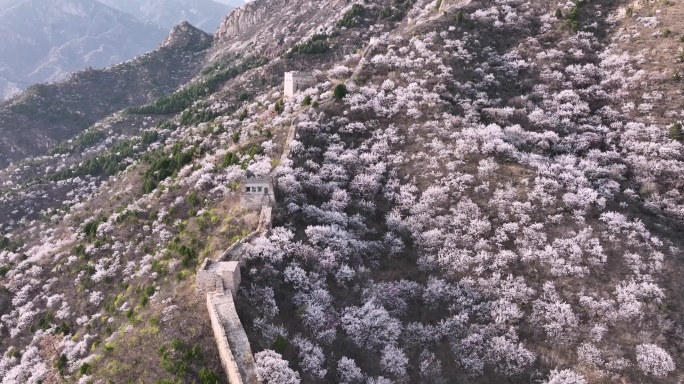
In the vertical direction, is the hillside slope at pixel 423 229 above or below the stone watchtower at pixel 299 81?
below

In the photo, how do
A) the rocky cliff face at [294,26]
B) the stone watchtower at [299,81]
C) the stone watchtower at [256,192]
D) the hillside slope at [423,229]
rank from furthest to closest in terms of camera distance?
the rocky cliff face at [294,26], the stone watchtower at [299,81], the stone watchtower at [256,192], the hillside slope at [423,229]

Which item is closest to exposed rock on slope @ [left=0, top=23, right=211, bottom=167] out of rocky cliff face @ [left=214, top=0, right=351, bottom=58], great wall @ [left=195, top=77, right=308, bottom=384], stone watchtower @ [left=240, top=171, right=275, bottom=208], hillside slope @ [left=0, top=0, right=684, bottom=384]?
rocky cliff face @ [left=214, top=0, right=351, bottom=58]

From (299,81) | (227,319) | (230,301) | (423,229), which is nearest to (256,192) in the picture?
(230,301)

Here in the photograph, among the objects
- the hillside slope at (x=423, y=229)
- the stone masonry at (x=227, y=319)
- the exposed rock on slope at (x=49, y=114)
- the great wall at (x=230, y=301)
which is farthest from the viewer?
the exposed rock on slope at (x=49, y=114)

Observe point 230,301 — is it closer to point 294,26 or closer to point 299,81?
point 299,81

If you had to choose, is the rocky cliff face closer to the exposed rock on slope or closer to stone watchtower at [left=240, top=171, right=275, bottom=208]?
the exposed rock on slope

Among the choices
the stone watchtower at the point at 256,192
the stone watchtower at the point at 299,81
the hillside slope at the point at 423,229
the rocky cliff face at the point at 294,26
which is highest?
the rocky cliff face at the point at 294,26

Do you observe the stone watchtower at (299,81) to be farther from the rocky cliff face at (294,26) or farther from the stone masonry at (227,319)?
the rocky cliff face at (294,26)

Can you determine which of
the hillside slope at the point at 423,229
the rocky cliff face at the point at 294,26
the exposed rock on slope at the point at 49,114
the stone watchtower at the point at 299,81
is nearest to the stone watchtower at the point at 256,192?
the hillside slope at the point at 423,229
